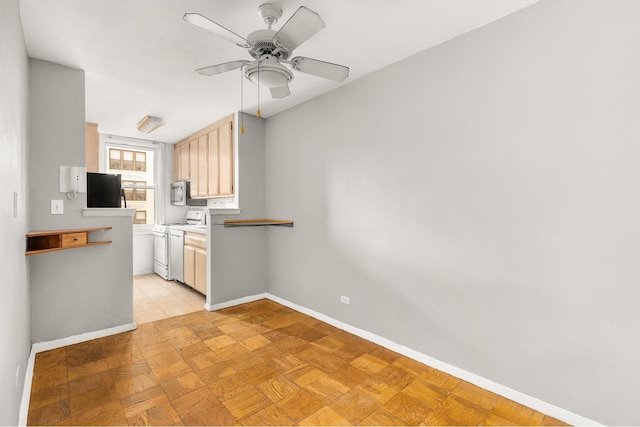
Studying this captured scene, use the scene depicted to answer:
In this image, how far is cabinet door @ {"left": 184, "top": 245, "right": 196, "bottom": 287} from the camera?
4.22 metres

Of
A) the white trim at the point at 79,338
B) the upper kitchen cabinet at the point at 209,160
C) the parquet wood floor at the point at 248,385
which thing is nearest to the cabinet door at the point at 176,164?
the upper kitchen cabinet at the point at 209,160

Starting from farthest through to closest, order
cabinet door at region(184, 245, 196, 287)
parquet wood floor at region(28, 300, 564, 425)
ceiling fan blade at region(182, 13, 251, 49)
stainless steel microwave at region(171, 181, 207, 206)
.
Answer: stainless steel microwave at region(171, 181, 207, 206) → cabinet door at region(184, 245, 196, 287) → parquet wood floor at region(28, 300, 564, 425) → ceiling fan blade at region(182, 13, 251, 49)

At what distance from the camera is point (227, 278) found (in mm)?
3793

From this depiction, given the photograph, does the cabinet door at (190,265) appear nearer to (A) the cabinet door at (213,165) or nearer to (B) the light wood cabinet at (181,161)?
(A) the cabinet door at (213,165)

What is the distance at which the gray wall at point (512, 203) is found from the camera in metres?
1.64

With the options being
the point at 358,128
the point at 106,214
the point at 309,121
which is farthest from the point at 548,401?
the point at 106,214

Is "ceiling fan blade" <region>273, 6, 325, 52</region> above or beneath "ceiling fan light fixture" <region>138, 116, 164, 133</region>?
beneath

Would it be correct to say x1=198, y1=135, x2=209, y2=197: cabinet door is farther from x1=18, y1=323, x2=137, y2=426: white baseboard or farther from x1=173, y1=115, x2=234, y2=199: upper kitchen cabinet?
x1=18, y1=323, x2=137, y2=426: white baseboard

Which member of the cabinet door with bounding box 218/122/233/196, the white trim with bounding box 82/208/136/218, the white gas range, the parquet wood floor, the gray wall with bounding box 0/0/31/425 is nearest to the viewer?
the gray wall with bounding box 0/0/31/425

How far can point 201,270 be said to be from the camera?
402 centimetres

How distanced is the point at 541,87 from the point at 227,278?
3527 millimetres

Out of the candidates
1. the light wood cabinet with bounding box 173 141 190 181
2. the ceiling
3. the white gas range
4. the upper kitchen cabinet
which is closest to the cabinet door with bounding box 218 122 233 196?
the upper kitchen cabinet

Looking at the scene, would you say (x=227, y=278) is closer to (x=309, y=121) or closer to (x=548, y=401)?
(x=309, y=121)

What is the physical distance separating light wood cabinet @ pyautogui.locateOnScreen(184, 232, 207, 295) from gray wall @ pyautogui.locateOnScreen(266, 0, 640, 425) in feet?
6.36
